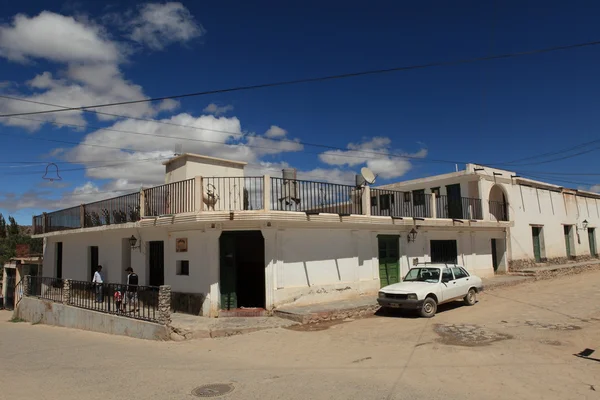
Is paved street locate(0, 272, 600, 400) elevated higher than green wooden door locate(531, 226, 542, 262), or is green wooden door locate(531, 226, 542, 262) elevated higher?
green wooden door locate(531, 226, 542, 262)

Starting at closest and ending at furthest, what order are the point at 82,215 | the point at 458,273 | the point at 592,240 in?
the point at 458,273
the point at 82,215
the point at 592,240

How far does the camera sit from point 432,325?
10.9 metres

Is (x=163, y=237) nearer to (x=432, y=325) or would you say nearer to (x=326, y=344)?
(x=326, y=344)

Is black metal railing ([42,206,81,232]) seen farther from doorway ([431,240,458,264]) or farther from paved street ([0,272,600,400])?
doorway ([431,240,458,264])

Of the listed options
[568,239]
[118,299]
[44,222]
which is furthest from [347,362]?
[568,239]

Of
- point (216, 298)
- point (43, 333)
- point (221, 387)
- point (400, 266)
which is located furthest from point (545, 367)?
point (43, 333)

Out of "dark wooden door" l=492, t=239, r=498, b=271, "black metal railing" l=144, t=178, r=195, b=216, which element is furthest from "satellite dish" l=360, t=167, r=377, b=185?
"dark wooden door" l=492, t=239, r=498, b=271

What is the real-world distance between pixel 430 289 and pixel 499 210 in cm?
1314

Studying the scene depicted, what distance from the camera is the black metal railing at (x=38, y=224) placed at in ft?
76.9

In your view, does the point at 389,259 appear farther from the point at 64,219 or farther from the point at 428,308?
the point at 64,219

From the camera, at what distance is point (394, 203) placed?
55.3 feet

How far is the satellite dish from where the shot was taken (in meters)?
15.9

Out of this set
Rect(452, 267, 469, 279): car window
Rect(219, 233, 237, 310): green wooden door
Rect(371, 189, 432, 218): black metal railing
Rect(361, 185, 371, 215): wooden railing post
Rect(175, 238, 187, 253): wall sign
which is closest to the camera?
Rect(219, 233, 237, 310): green wooden door

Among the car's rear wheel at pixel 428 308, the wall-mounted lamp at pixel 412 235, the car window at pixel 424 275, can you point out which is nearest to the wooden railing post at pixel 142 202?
the car window at pixel 424 275
